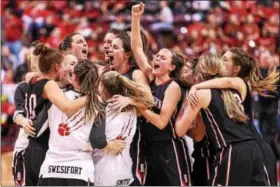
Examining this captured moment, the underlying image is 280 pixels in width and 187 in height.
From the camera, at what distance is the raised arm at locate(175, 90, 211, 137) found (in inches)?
182

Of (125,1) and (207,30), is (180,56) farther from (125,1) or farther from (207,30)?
(125,1)

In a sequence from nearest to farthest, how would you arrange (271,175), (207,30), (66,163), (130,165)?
1. (66,163)
2. (130,165)
3. (271,175)
4. (207,30)

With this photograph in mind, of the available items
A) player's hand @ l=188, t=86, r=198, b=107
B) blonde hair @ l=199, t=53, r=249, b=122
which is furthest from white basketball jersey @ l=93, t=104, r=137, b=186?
blonde hair @ l=199, t=53, r=249, b=122

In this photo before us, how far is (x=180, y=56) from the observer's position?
502cm

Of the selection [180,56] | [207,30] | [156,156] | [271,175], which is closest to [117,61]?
[180,56]

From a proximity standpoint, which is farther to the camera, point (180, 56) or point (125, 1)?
point (125, 1)

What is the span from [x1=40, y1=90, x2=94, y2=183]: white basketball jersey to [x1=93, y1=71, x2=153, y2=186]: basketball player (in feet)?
0.36

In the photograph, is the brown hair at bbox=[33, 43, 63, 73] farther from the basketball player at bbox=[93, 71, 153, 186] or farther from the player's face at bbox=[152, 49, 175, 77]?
the player's face at bbox=[152, 49, 175, 77]

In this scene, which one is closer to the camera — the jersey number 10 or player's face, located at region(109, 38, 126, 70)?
the jersey number 10

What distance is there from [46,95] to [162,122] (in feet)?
2.96

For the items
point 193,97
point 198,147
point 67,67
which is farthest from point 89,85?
point 198,147

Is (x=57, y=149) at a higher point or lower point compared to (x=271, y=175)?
higher

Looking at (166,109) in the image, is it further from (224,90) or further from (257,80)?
(257,80)

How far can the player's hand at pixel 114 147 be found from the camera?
4.48m
